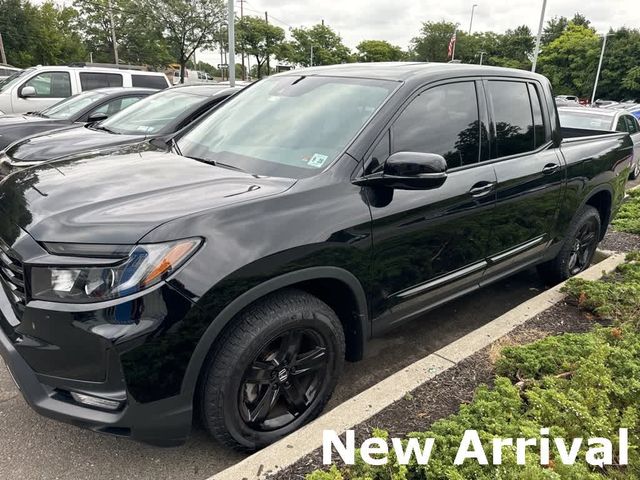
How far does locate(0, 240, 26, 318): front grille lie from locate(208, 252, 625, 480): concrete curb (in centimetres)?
104

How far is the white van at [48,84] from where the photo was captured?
33.0ft

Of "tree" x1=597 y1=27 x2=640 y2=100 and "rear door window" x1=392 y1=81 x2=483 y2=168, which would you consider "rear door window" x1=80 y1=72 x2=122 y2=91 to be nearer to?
"rear door window" x1=392 y1=81 x2=483 y2=168

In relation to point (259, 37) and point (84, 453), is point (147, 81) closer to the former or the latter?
point (84, 453)

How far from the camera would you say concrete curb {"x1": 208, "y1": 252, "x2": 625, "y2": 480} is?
2.04 m

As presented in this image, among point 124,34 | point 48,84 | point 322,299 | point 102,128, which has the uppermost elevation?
point 124,34

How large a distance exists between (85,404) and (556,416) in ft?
6.45

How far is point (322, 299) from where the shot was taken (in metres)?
2.56

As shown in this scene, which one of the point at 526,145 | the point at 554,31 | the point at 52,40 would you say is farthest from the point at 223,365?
the point at 554,31

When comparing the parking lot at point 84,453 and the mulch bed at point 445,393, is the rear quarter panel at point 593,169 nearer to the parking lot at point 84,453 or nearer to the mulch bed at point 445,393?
the mulch bed at point 445,393

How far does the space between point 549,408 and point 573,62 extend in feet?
185

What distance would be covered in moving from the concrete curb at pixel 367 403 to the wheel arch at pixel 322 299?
0.88ft

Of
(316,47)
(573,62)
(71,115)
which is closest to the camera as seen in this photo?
(71,115)

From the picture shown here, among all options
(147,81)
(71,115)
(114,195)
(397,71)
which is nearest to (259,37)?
(147,81)

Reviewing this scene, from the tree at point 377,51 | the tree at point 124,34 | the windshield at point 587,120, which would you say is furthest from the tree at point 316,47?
the windshield at point 587,120
